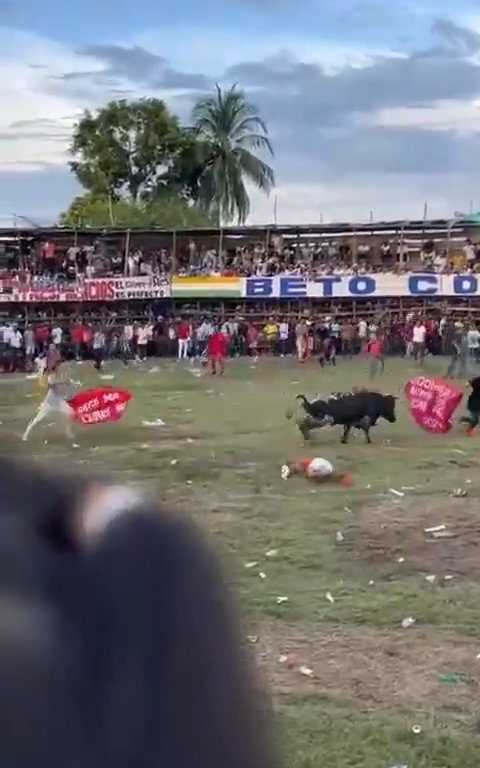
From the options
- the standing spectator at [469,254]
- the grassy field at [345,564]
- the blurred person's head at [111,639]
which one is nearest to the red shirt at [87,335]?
the standing spectator at [469,254]

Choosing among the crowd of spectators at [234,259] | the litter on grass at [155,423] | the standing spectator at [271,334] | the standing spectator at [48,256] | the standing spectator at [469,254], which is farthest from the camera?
the standing spectator at [48,256]

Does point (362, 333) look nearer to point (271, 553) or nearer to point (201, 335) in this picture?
point (201, 335)

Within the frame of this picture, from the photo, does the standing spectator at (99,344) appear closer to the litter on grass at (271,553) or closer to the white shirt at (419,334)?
the white shirt at (419,334)

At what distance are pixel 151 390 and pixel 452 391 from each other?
12230mm

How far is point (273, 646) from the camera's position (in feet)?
26.4

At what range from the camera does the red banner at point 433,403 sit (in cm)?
1720

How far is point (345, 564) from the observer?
10211 millimetres


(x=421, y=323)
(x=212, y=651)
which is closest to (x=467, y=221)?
(x=421, y=323)

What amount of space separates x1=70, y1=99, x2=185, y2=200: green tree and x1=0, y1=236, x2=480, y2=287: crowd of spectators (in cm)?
1189

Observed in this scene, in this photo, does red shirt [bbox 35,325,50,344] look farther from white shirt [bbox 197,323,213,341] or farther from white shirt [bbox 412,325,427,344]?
white shirt [bbox 412,325,427,344]

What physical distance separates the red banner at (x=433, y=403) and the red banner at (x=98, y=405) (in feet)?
12.7

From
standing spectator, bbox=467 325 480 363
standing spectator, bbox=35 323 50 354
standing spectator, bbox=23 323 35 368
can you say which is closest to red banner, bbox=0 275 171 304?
standing spectator, bbox=35 323 50 354

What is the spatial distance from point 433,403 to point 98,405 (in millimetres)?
4455

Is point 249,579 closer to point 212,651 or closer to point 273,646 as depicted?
point 273,646
